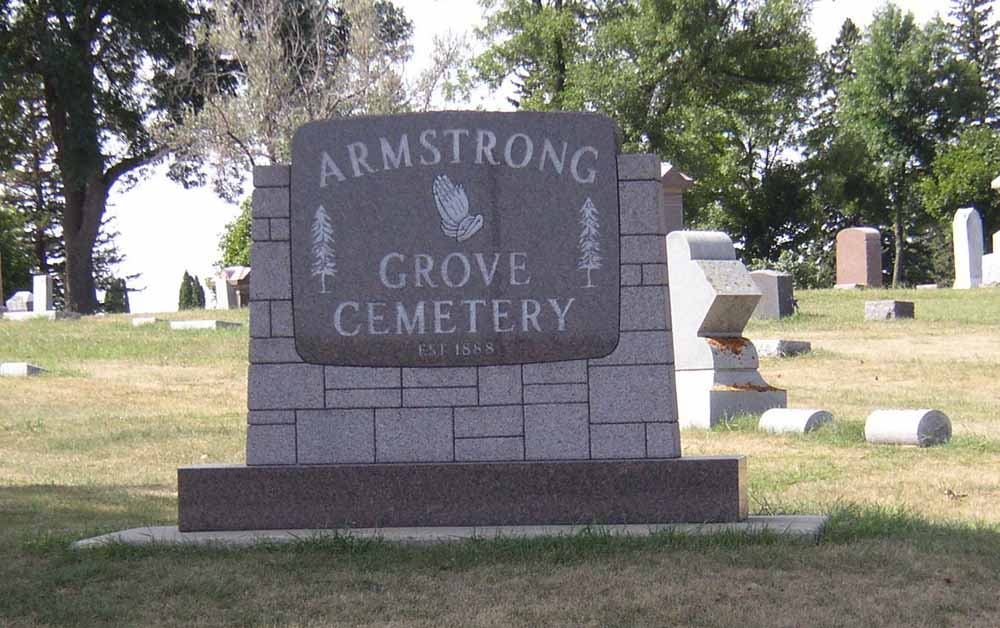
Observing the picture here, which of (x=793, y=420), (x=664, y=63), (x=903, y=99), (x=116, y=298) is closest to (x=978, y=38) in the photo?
(x=903, y=99)

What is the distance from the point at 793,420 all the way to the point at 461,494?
465cm

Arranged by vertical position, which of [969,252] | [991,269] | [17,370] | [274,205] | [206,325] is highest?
[969,252]

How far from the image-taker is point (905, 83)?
152 feet

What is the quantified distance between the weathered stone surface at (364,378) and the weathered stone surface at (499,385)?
1.29 feet

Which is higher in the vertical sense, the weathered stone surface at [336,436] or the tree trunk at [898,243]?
the tree trunk at [898,243]

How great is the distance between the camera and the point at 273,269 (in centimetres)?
598

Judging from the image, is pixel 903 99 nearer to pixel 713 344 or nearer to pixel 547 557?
pixel 713 344

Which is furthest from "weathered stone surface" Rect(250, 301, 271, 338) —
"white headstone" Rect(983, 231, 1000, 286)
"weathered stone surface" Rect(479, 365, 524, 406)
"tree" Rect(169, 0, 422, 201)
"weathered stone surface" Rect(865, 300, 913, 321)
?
"white headstone" Rect(983, 231, 1000, 286)

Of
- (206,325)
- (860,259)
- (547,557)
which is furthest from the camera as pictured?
(860,259)

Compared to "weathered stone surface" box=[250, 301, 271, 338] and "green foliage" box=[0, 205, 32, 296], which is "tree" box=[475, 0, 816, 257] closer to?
"green foliage" box=[0, 205, 32, 296]

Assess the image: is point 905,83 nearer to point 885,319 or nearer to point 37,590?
point 885,319

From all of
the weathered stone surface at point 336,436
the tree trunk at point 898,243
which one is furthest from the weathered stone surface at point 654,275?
the tree trunk at point 898,243

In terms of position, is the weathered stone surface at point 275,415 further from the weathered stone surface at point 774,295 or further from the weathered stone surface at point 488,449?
the weathered stone surface at point 774,295

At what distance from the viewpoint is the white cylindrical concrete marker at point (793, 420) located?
32.0ft
